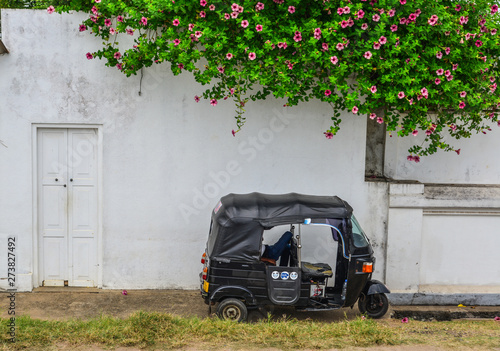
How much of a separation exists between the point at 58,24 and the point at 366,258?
5586 millimetres

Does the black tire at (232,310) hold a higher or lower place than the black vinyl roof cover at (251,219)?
lower

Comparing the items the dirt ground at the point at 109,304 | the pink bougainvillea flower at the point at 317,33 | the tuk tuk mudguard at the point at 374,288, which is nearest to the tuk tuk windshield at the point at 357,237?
the tuk tuk mudguard at the point at 374,288

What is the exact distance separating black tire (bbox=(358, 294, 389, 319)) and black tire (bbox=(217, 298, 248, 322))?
179 cm

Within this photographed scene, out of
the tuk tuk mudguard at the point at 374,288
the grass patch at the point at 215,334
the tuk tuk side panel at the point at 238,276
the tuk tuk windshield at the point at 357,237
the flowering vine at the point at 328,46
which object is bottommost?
the grass patch at the point at 215,334

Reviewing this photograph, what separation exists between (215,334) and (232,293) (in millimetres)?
722

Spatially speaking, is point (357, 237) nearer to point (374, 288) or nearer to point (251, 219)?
point (374, 288)

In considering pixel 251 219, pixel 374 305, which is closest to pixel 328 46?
pixel 251 219

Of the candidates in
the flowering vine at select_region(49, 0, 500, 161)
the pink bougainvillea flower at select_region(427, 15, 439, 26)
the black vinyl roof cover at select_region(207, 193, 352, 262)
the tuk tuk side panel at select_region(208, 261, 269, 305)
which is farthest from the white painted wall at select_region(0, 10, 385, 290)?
the pink bougainvillea flower at select_region(427, 15, 439, 26)

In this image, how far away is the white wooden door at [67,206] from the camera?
27.7 feet

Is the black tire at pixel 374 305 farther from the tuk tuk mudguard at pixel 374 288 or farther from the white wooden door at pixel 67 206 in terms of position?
the white wooden door at pixel 67 206

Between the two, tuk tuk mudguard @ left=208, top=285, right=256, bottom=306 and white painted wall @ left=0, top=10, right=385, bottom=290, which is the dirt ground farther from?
tuk tuk mudguard @ left=208, top=285, right=256, bottom=306

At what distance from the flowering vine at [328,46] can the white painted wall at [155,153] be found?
0.47 metres

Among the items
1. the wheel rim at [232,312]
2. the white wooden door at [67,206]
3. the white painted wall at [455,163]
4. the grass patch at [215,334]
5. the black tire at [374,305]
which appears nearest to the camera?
the grass patch at [215,334]

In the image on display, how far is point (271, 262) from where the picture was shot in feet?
24.9
